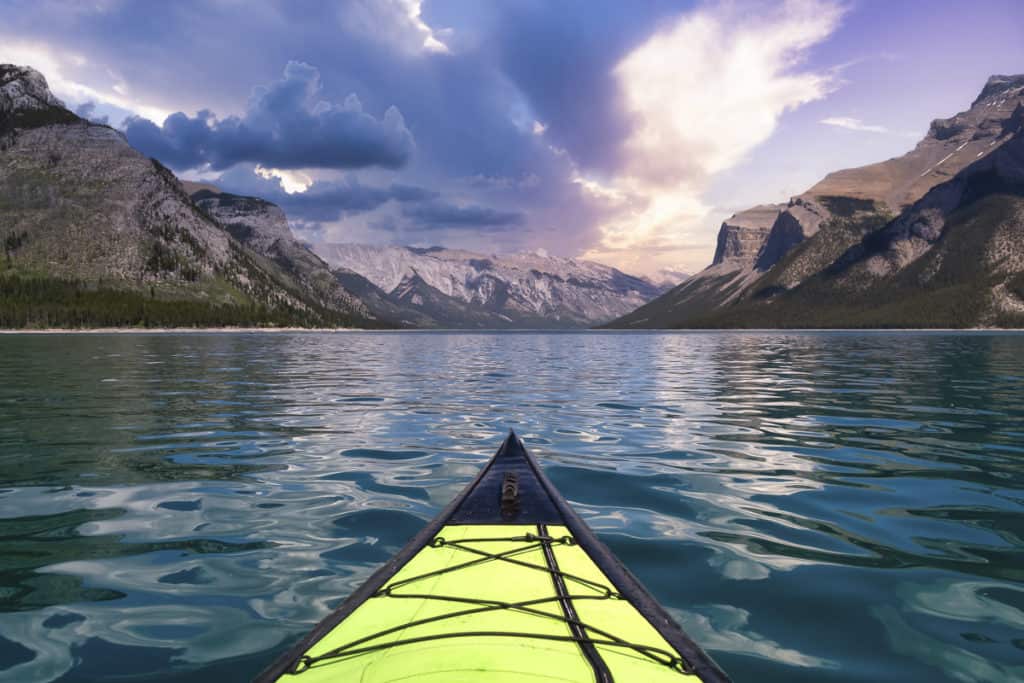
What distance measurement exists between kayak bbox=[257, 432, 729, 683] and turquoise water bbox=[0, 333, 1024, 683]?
124 centimetres

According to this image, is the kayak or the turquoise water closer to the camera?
the kayak

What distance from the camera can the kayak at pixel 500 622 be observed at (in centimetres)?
435

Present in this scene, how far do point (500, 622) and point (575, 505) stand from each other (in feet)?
20.0

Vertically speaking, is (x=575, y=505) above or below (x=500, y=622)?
below

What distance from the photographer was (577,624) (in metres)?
5.06

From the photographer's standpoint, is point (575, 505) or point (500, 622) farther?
point (575, 505)

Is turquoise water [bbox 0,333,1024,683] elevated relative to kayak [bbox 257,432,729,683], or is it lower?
lower

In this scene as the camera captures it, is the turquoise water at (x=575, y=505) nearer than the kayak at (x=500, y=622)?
No

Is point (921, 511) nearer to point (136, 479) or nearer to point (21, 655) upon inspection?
point (21, 655)

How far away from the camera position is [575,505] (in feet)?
36.4

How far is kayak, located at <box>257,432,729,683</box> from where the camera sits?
4.35 meters

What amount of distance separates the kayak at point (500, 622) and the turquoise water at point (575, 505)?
124 centimetres

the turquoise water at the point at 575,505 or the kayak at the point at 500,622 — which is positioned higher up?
the kayak at the point at 500,622

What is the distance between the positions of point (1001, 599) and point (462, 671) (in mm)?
6981
